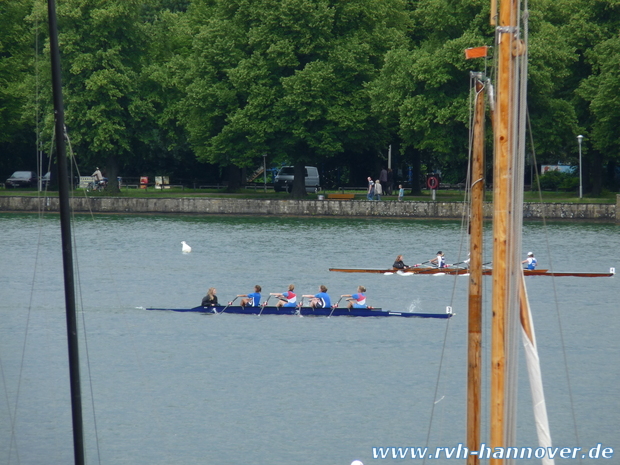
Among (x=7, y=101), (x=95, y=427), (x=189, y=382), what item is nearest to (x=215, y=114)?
(x=7, y=101)

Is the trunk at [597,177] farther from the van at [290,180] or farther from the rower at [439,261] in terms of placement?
the rower at [439,261]

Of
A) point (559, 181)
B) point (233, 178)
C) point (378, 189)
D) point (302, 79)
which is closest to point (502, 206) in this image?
point (302, 79)

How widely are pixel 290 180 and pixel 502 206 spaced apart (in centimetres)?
7261

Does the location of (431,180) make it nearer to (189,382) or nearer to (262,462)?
(189,382)

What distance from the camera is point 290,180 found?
83.6m

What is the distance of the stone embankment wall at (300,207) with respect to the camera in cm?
6719

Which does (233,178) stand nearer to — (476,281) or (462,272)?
(462,272)

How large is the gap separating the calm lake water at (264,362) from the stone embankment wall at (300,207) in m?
11.0

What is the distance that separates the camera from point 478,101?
53.4ft

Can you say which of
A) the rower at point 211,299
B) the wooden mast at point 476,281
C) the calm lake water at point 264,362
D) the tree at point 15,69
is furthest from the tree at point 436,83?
the wooden mast at point 476,281

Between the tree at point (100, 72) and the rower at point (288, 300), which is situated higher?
the tree at point (100, 72)

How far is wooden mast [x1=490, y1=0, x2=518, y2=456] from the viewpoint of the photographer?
11.0 metres

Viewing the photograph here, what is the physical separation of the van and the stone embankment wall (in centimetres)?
999

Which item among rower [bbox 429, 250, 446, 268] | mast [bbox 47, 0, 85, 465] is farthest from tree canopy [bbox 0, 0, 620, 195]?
mast [bbox 47, 0, 85, 465]
